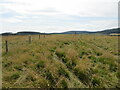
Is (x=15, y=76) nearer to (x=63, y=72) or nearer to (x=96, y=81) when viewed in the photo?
(x=63, y=72)

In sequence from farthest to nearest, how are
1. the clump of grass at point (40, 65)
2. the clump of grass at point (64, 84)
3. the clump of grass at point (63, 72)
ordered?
1. the clump of grass at point (40, 65)
2. the clump of grass at point (63, 72)
3. the clump of grass at point (64, 84)

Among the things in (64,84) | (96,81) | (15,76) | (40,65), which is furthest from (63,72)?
(15,76)

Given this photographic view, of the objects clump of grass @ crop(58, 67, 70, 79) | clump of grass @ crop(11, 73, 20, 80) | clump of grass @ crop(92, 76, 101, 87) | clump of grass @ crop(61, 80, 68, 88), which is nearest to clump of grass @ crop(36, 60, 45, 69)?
clump of grass @ crop(58, 67, 70, 79)

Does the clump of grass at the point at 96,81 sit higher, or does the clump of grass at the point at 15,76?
the clump of grass at the point at 15,76

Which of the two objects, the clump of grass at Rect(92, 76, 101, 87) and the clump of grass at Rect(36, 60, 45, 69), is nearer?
the clump of grass at Rect(92, 76, 101, 87)

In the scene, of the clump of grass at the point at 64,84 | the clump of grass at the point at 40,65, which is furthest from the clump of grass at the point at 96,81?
the clump of grass at the point at 40,65

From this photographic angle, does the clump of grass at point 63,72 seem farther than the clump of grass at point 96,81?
Yes

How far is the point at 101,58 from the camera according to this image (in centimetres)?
1204

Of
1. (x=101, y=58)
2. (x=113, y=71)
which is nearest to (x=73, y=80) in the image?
(x=113, y=71)

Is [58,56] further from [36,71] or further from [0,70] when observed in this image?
[0,70]

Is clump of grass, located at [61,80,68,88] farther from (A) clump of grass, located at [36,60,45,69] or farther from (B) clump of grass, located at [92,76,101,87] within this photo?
(A) clump of grass, located at [36,60,45,69]

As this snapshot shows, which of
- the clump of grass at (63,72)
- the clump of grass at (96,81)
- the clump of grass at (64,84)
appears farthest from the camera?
the clump of grass at (63,72)

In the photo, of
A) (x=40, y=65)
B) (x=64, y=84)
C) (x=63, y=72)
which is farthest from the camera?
(x=40, y=65)

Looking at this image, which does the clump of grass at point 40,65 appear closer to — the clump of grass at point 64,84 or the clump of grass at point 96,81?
the clump of grass at point 64,84
